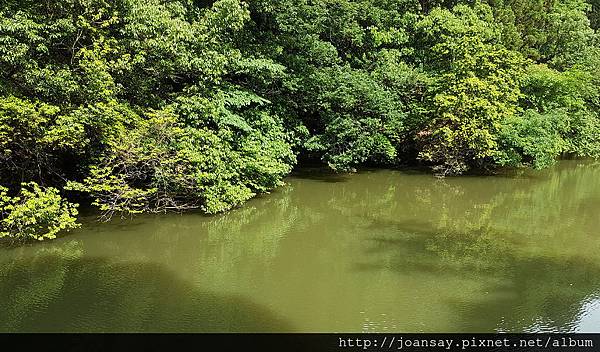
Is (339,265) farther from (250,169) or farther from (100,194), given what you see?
(100,194)

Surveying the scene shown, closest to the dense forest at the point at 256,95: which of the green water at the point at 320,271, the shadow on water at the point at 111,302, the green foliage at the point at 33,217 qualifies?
the green foliage at the point at 33,217

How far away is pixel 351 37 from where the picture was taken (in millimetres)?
16594

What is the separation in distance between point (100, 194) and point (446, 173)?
10.3 meters

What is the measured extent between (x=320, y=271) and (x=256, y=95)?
21.8ft

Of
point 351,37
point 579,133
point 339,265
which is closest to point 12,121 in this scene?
point 339,265

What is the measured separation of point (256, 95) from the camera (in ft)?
42.7

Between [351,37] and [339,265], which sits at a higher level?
[351,37]

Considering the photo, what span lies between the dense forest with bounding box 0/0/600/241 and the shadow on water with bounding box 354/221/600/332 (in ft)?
13.2

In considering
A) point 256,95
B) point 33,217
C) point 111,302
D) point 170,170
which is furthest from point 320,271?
point 256,95

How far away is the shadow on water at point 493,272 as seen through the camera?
6148 mm

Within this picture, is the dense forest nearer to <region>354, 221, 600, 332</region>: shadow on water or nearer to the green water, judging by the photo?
the green water

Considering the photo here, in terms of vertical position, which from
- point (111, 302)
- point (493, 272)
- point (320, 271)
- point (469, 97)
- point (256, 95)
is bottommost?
point (111, 302)

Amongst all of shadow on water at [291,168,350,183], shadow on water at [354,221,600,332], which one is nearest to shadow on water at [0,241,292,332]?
shadow on water at [354,221,600,332]

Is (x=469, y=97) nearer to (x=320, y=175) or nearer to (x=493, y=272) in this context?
(x=320, y=175)
